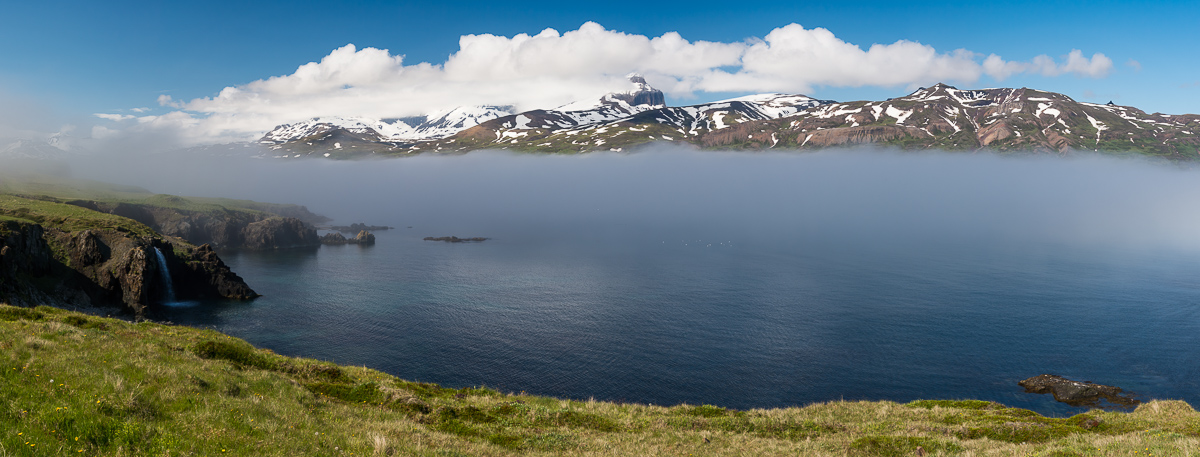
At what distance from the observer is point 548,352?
74.2 m

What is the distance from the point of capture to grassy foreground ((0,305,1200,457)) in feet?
42.7

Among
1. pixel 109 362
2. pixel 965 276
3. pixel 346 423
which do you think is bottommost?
pixel 965 276

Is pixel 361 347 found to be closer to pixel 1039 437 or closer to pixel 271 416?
pixel 271 416

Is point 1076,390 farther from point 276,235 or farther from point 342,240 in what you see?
point 342,240

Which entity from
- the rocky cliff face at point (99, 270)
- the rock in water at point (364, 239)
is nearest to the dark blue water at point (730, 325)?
the rocky cliff face at point (99, 270)

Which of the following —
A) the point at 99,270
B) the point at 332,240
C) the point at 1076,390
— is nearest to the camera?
the point at 1076,390

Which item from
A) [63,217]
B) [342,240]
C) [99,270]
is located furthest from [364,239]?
[99,270]

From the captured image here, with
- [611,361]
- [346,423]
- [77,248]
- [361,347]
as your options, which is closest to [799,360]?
[611,361]

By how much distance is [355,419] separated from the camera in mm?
21297

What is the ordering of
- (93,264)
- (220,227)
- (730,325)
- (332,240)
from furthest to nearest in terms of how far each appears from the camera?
(332,240) → (220,227) → (730,325) → (93,264)

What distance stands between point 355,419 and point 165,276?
324 ft

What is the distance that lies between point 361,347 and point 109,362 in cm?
5595

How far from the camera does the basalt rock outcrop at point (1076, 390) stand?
60.8 m

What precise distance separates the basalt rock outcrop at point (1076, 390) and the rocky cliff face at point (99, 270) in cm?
11783
